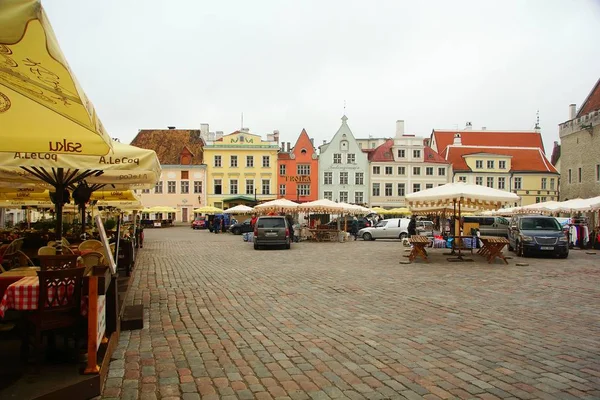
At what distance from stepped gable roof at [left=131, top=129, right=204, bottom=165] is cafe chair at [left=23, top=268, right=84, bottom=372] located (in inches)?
2532

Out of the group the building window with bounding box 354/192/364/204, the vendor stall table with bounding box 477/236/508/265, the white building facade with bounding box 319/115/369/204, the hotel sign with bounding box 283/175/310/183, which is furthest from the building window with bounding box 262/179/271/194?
the vendor stall table with bounding box 477/236/508/265

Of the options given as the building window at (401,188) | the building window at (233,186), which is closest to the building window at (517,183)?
the building window at (401,188)

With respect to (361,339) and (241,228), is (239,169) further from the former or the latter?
(361,339)

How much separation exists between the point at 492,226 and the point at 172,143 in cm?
4990

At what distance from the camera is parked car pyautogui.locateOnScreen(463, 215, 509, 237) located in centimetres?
3109

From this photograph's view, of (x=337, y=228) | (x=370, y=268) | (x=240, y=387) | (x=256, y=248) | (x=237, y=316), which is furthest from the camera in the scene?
(x=337, y=228)

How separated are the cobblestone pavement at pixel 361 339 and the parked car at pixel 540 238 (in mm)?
6783

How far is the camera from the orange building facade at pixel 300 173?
6688 cm

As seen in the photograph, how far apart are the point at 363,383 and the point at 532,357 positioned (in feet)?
7.61

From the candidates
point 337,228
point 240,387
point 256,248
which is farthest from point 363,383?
point 337,228

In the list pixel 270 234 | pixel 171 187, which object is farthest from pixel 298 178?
pixel 270 234

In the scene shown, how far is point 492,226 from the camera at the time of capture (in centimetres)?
3234

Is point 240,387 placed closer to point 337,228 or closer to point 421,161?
point 337,228

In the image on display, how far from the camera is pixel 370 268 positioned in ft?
49.9
